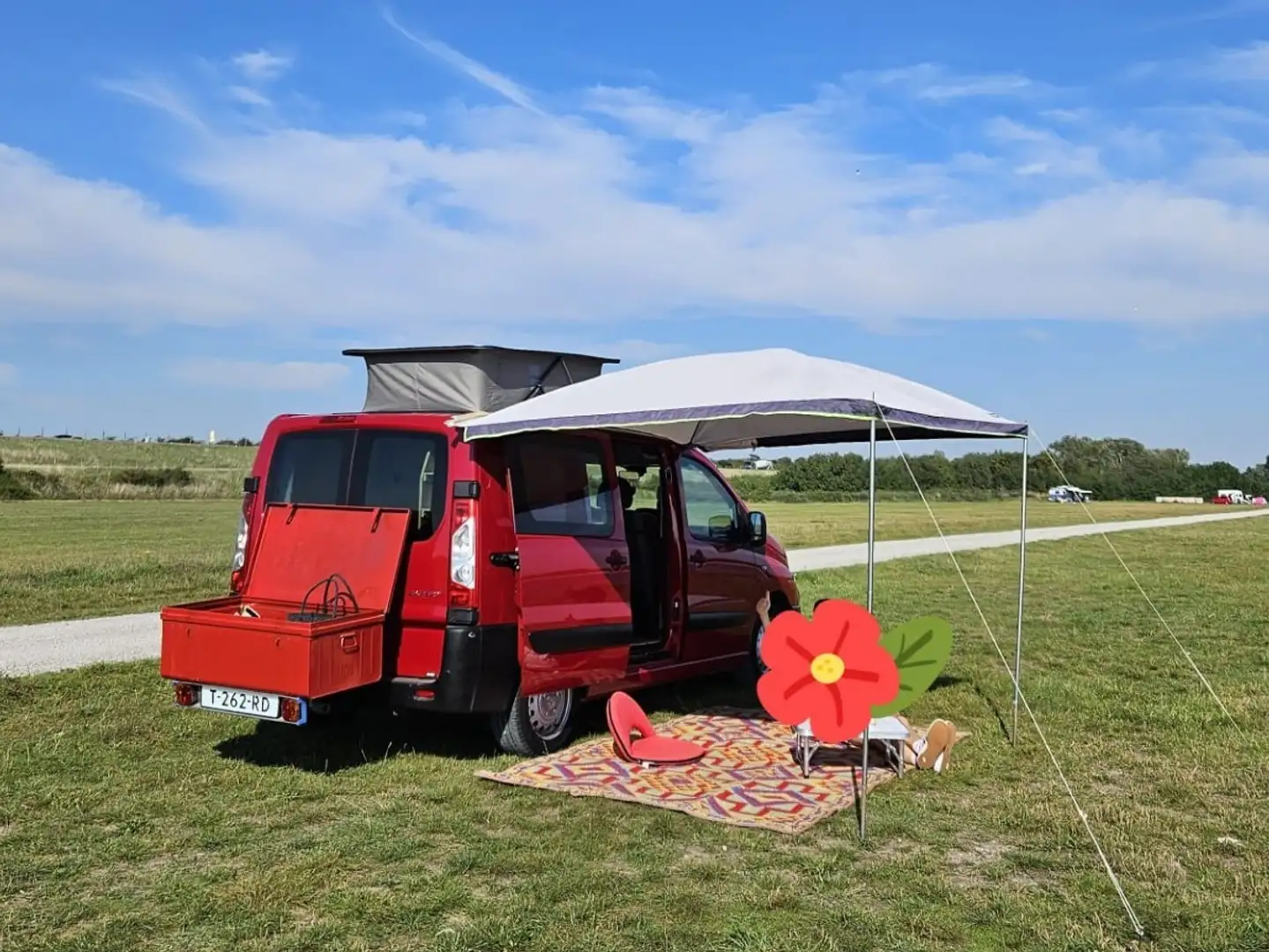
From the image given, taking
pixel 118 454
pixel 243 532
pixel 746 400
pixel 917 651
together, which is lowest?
pixel 917 651

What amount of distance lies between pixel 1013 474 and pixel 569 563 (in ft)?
14.8

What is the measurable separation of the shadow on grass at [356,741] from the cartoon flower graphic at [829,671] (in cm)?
215

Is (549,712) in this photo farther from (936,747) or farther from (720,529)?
(720,529)

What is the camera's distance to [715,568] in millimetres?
8273

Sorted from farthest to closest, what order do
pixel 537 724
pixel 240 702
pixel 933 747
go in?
pixel 537 724
pixel 933 747
pixel 240 702

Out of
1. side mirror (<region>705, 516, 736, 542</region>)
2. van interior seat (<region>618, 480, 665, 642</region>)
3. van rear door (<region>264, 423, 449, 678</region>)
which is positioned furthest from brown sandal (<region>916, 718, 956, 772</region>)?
van rear door (<region>264, 423, 449, 678</region>)

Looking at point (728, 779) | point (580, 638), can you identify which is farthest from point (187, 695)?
point (728, 779)

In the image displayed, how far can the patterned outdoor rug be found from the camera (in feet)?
18.3

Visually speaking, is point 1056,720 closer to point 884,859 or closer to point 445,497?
point 884,859

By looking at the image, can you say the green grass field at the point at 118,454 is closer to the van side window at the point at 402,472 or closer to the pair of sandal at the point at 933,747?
the van side window at the point at 402,472

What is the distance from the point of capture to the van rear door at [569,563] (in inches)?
252

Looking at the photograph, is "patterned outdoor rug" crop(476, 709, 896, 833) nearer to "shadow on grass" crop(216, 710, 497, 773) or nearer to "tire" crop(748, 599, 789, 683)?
"shadow on grass" crop(216, 710, 497, 773)

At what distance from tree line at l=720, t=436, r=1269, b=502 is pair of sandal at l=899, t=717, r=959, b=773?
156 centimetres

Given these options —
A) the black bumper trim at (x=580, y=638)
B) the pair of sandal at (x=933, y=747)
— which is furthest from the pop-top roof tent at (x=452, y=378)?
the pair of sandal at (x=933, y=747)
